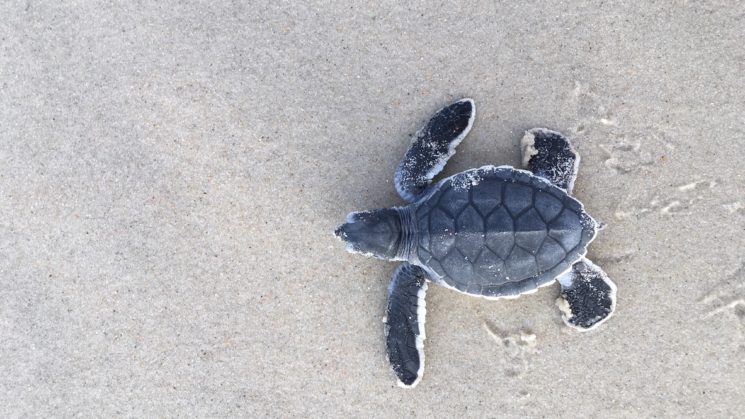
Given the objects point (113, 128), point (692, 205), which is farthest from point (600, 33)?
point (113, 128)

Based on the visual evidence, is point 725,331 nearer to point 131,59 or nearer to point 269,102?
point 269,102

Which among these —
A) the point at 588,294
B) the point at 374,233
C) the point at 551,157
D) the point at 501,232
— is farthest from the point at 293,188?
the point at 588,294

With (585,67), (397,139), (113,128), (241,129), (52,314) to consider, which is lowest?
(52,314)

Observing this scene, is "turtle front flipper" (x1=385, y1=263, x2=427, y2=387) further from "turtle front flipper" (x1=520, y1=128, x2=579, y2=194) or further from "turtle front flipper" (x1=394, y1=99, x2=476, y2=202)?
"turtle front flipper" (x1=520, y1=128, x2=579, y2=194)

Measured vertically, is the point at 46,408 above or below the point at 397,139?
below

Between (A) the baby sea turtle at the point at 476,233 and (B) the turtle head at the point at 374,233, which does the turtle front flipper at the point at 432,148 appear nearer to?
(A) the baby sea turtle at the point at 476,233

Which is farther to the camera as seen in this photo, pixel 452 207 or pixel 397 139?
pixel 397 139

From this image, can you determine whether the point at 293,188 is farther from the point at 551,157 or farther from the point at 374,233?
the point at 551,157

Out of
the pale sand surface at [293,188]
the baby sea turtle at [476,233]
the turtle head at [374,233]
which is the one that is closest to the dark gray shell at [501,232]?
the baby sea turtle at [476,233]
